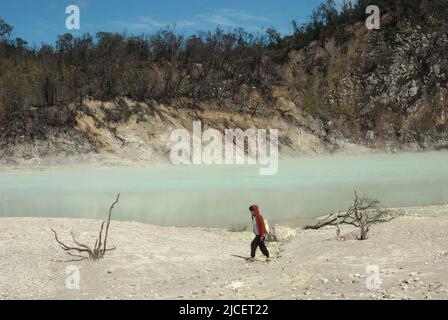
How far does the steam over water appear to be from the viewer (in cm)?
2159

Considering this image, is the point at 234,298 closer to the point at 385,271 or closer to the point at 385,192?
the point at 385,271

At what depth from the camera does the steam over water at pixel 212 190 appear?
70.8 ft

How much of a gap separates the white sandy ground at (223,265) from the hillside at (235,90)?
3200 centimetres

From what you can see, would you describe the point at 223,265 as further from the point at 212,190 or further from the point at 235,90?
the point at 235,90

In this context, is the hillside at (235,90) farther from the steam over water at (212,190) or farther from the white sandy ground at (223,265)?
the white sandy ground at (223,265)

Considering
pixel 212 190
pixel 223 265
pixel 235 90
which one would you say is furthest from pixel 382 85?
pixel 223 265

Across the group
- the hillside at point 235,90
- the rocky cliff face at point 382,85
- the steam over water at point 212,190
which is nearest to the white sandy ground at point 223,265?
the steam over water at point 212,190

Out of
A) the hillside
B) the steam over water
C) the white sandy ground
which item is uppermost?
the hillside

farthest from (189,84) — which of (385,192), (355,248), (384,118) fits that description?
(355,248)

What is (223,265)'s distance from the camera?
1249 cm

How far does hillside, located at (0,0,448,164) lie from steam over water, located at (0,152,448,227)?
759 cm

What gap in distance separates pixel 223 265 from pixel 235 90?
44.9m

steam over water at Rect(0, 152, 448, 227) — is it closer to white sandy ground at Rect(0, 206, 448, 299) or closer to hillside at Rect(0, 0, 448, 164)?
white sandy ground at Rect(0, 206, 448, 299)

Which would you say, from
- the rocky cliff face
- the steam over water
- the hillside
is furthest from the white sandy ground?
the rocky cliff face
